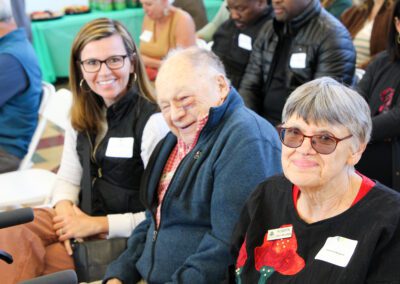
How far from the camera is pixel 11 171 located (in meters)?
2.70

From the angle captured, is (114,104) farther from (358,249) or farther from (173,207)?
(358,249)

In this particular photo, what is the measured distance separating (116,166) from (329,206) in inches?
41.0

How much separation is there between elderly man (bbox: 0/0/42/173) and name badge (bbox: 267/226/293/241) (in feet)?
5.80

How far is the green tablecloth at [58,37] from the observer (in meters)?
5.55

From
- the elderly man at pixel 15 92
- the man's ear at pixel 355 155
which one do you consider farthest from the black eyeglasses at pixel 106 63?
the man's ear at pixel 355 155

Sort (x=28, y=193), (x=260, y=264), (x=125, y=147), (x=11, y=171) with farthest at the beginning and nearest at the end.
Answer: (x=11, y=171) < (x=28, y=193) < (x=125, y=147) < (x=260, y=264)

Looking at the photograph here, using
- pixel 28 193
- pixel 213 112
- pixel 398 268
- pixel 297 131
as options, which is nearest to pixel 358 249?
pixel 398 268

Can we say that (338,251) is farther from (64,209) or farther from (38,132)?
(38,132)

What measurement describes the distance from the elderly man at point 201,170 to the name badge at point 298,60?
132 cm

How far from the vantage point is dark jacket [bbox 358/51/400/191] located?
231cm

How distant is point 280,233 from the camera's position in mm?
1349

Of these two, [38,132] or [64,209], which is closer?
[64,209]

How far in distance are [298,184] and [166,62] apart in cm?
64

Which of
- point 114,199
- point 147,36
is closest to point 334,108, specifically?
point 114,199
